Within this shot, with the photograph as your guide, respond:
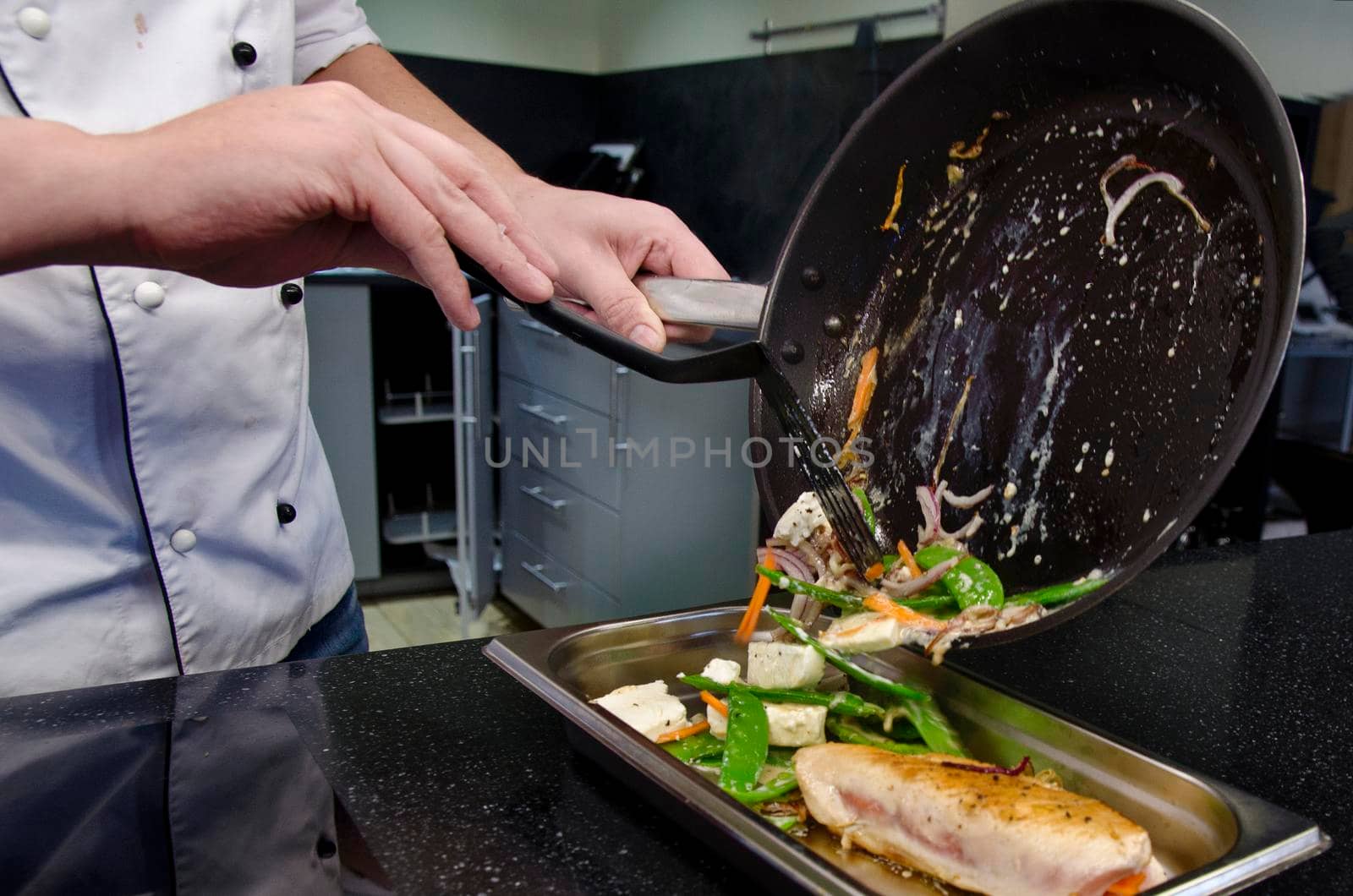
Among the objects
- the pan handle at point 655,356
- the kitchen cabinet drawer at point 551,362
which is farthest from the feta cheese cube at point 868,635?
the kitchen cabinet drawer at point 551,362

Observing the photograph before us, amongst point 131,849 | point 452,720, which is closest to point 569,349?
point 452,720

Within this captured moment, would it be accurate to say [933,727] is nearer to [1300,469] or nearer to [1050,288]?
[1050,288]

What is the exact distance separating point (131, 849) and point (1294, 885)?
2.59 ft

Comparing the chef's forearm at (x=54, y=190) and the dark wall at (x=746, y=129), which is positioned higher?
the dark wall at (x=746, y=129)

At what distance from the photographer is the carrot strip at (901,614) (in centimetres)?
81

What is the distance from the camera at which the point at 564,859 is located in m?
0.70

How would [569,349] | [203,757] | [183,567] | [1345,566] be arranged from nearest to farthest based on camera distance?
[203,757]
[183,567]
[1345,566]
[569,349]

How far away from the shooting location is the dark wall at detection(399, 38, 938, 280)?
3043 mm

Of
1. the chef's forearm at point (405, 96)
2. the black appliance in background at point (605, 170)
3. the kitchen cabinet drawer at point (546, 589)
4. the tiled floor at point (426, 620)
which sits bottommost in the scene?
the tiled floor at point (426, 620)

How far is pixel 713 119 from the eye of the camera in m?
3.55

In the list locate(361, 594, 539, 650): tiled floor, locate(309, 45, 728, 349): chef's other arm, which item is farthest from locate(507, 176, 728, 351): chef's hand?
locate(361, 594, 539, 650): tiled floor

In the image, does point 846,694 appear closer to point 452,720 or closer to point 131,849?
point 452,720

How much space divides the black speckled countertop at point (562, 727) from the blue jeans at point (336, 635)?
14cm

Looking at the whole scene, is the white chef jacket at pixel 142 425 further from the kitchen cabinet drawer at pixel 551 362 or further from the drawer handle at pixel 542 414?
the drawer handle at pixel 542 414
